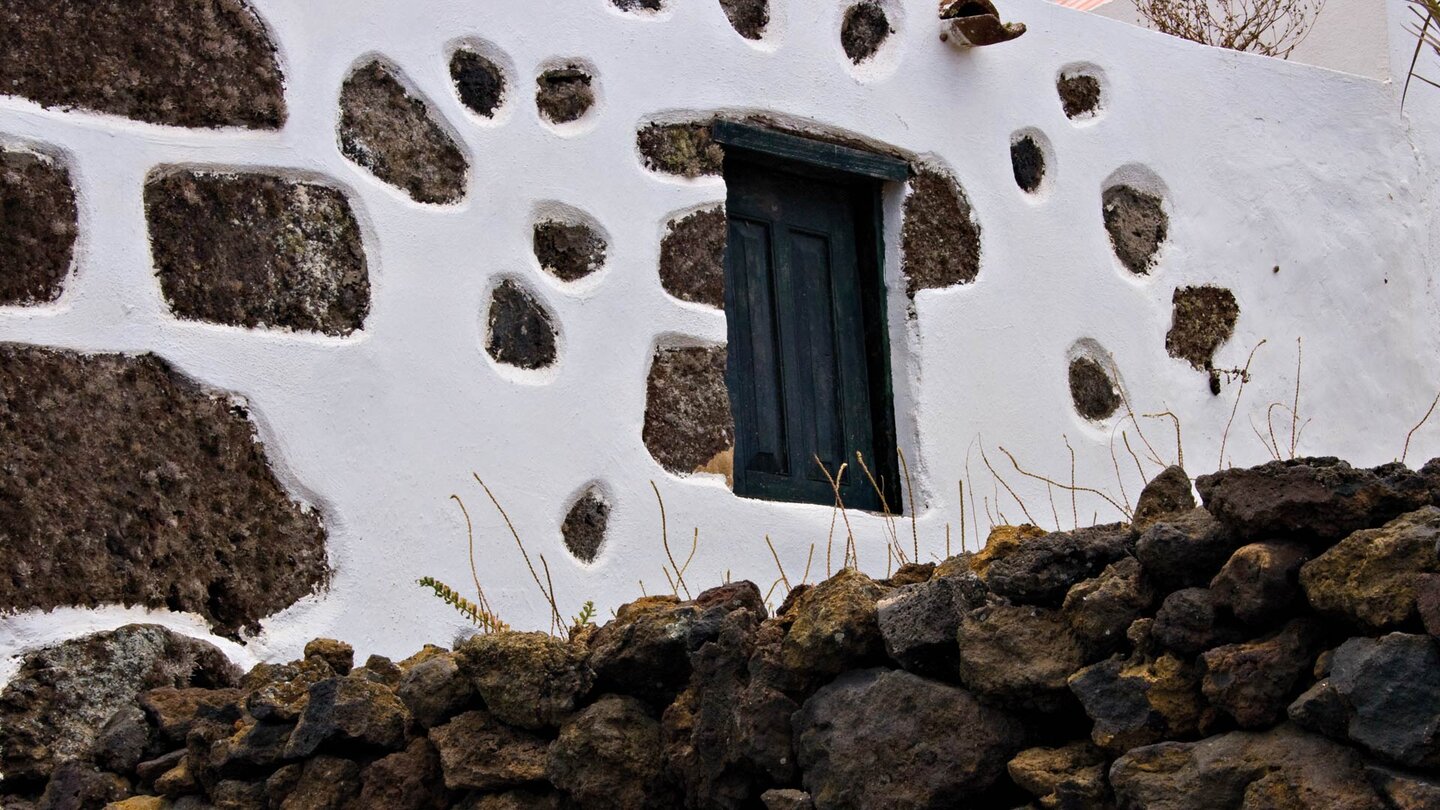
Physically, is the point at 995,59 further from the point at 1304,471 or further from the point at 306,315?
the point at 1304,471

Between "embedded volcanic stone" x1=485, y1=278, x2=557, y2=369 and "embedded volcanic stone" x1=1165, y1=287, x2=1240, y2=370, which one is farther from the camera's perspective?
"embedded volcanic stone" x1=1165, y1=287, x2=1240, y2=370

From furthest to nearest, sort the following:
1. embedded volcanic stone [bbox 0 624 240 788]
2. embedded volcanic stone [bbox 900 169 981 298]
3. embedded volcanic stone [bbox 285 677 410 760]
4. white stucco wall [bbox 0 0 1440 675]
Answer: embedded volcanic stone [bbox 900 169 981 298] < white stucco wall [bbox 0 0 1440 675] < embedded volcanic stone [bbox 0 624 240 788] < embedded volcanic stone [bbox 285 677 410 760]

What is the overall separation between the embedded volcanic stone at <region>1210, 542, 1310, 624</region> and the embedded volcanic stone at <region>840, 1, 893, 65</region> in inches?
148

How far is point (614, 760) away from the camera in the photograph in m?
3.27

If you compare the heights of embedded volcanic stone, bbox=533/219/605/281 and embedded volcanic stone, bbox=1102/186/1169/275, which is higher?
embedded volcanic stone, bbox=1102/186/1169/275

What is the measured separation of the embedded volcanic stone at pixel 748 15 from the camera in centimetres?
572

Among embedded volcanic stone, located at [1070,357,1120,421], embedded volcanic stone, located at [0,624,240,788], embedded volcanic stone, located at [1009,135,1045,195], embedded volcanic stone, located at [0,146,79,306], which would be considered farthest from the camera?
embedded volcanic stone, located at [1009,135,1045,195]

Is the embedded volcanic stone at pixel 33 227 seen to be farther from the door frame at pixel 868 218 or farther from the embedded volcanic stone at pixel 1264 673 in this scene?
the embedded volcanic stone at pixel 1264 673

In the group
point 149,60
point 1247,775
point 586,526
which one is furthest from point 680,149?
point 1247,775

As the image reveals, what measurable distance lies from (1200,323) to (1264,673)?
4.21 metres

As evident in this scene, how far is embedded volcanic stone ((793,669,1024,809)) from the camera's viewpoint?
2.70 m

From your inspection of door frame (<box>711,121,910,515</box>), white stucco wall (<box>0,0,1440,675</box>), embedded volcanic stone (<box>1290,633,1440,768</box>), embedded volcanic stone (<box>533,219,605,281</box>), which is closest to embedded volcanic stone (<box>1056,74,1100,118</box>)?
white stucco wall (<box>0,0,1440,675</box>)

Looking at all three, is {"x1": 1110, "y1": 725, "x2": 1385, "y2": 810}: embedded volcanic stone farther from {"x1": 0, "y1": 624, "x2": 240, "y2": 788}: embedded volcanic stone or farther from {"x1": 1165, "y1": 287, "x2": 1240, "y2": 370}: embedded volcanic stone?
{"x1": 1165, "y1": 287, "x2": 1240, "y2": 370}: embedded volcanic stone

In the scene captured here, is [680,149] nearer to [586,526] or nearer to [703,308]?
[703,308]
